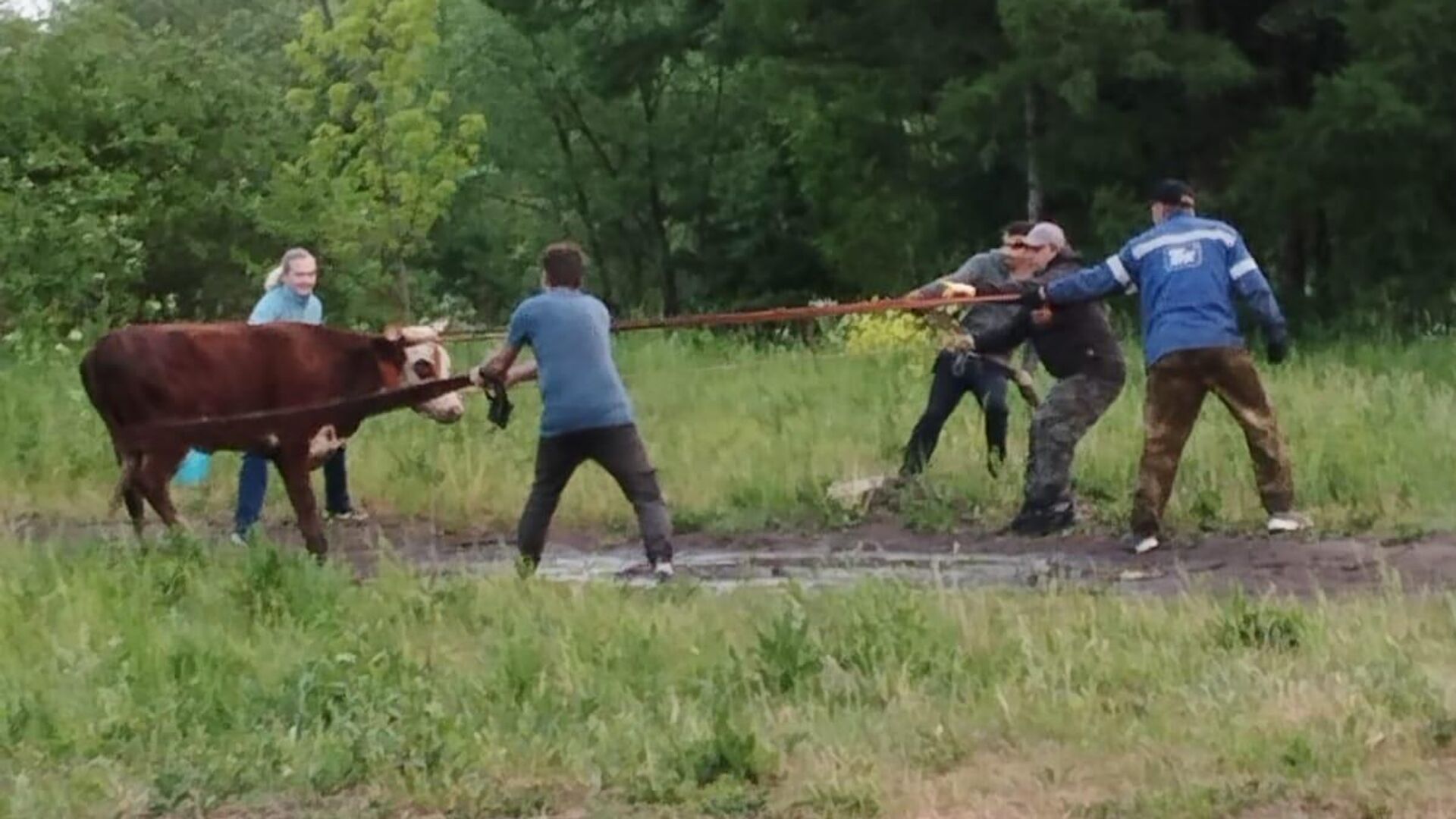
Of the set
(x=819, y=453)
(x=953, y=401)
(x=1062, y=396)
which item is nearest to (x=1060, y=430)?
(x=1062, y=396)

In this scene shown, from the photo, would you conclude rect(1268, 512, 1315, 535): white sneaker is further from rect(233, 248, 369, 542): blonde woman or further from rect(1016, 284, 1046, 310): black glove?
rect(233, 248, 369, 542): blonde woman

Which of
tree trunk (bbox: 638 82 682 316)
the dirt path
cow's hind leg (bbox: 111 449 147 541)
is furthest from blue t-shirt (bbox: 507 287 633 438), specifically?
tree trunk (bbox: 638 82 682 316)

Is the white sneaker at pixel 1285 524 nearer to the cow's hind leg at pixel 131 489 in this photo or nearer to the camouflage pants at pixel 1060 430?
the camouflage pants at pixel 1060 430

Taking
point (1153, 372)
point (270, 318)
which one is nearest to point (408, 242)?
point (270, 318)

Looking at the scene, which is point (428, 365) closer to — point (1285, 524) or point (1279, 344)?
point (1279, 344)

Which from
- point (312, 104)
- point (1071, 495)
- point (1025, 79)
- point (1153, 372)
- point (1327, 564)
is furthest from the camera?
point (312, 104)

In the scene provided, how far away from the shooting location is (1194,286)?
11.7 meters

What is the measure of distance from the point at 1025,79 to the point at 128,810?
1963 cm

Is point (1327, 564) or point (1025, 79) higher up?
point (1025, 79)

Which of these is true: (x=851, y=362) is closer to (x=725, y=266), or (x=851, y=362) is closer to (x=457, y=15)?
(x=725, y=266)

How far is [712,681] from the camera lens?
8.16 metres

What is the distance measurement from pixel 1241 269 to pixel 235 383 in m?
5.24

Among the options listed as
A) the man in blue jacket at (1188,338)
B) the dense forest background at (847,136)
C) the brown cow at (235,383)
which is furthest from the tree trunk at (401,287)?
the man in blue jacket at (1188,338)

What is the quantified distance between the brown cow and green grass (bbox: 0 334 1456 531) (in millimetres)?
2179
